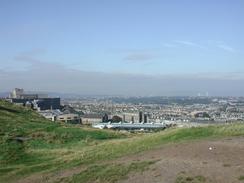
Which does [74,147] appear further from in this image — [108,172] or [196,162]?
[196,162]

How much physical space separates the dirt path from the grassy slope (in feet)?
3.69

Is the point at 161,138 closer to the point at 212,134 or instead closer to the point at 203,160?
the point at 212,134

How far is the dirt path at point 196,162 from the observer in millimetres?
18323

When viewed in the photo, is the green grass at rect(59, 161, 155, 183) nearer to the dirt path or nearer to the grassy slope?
the grassy slope

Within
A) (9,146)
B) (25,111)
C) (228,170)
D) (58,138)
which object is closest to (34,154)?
(9,146)

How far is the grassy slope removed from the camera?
86.4ft

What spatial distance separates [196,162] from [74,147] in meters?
16.6

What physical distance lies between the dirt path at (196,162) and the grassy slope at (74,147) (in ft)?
3.69

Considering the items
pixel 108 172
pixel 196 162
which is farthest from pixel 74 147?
pixel 196 162

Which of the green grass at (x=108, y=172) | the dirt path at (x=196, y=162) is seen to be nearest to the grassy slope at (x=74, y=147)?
the green grass at (x=108, y=172)

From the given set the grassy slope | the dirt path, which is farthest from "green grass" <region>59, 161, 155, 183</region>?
the dirt path

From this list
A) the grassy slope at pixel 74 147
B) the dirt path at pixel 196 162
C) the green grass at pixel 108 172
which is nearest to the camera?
the dirt path at pixel 196 162

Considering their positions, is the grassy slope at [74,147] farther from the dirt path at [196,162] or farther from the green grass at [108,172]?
the dirt path at [196,162]

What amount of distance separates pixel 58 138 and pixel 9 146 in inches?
176
